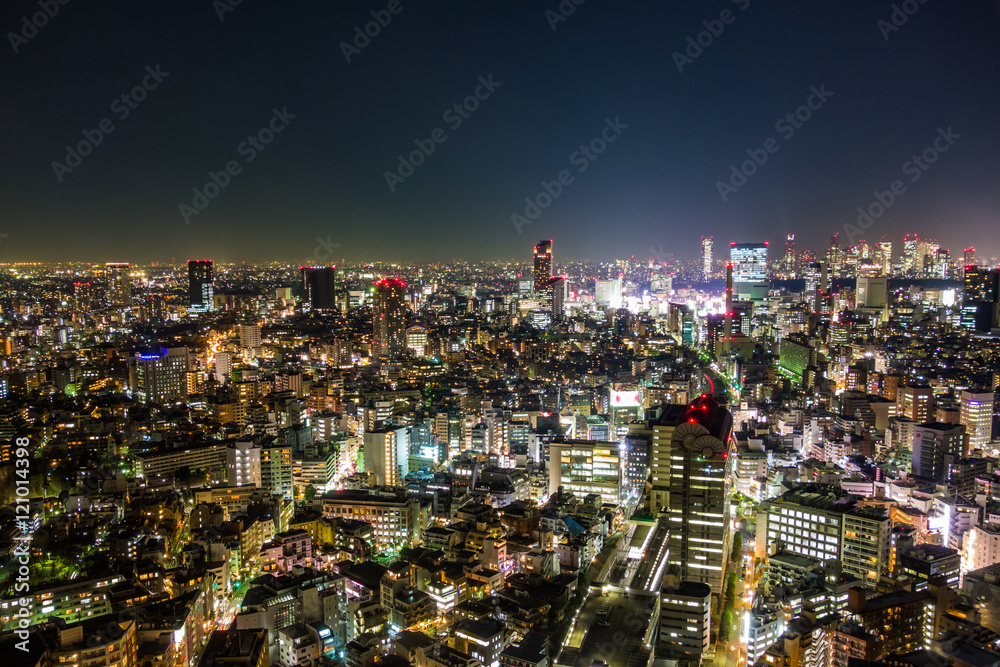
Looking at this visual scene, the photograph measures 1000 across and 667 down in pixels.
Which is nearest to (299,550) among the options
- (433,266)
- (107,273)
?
(107,273)

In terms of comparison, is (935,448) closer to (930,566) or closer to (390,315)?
(930,566)

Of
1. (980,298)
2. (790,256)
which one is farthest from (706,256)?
(980,298)

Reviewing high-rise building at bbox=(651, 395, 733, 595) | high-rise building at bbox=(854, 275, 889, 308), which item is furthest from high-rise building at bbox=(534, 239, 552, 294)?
high-rise building at bbox=(651, 395, 733, 595)

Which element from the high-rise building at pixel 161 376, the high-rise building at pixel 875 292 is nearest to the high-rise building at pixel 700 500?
the high-rise building at pixel 161 376

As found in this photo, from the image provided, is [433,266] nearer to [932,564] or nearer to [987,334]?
[987,334]

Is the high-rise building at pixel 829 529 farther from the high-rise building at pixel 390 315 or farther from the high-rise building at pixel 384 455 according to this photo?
the high-rise building at pixel 390 315

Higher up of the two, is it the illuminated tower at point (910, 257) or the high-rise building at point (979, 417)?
the illuminated tower at point (910, 257)
